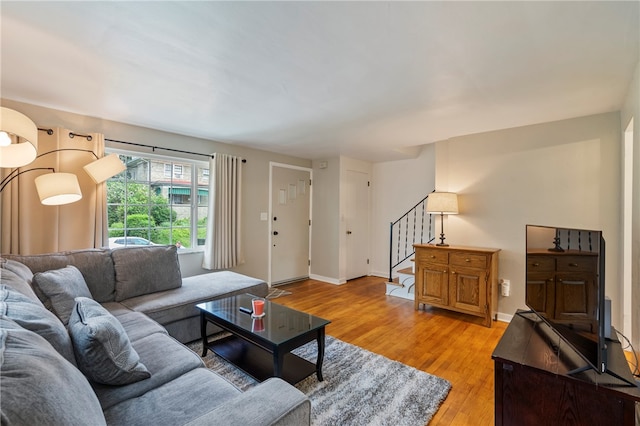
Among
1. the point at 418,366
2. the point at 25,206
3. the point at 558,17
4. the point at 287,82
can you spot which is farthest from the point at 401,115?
the point at 25,206

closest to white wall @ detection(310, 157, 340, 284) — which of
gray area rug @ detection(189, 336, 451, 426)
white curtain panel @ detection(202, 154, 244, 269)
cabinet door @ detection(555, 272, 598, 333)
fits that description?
white curtain panel @ detection(202, 154, 244, 269)

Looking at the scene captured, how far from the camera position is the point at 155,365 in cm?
150

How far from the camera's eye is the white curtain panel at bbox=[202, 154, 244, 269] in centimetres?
389

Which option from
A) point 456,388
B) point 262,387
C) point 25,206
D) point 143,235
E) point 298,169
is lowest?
point 456,388

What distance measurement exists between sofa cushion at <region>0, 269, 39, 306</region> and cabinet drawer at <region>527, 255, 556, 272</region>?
2796mm

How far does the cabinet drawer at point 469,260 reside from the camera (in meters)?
3.21

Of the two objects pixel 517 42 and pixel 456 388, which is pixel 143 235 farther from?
pixel 517 42

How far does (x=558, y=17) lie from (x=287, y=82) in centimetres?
165

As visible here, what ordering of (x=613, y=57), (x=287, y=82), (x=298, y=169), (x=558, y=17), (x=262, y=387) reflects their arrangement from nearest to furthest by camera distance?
1. (x=262, y=387)
2. (x=558, y=17)
3. (x=613, y=57)
4. (x=287, y=82)
5. (x=298, y=169)

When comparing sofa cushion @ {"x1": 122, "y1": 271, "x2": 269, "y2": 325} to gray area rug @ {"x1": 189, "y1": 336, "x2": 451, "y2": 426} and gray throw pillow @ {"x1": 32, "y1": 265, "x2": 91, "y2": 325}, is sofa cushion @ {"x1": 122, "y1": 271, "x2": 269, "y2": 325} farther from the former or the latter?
gray throw pillow @ {"x1": 32, "y1": 265, "x2": 91, "y2": 325}

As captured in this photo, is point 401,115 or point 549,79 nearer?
point 549,79

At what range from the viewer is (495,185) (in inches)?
137

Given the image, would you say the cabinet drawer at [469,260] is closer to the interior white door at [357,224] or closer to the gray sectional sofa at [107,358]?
the interior white door at [357,224]

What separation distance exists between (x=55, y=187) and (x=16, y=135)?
514mm
